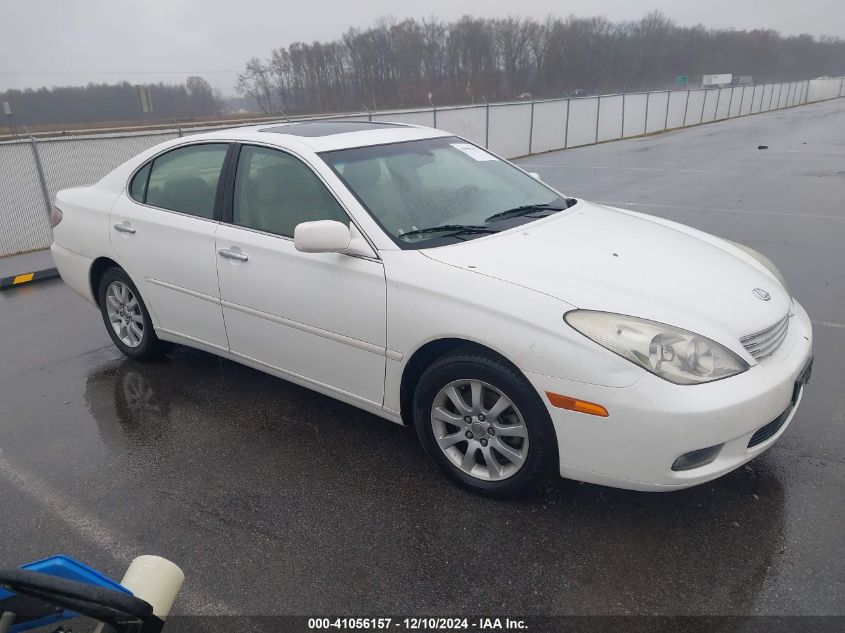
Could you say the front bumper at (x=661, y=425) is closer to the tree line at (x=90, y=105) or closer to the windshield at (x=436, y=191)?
the windshield at (x=436, y=191)

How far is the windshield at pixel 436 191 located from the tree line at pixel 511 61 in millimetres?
38074

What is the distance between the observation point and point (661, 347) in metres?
2.53

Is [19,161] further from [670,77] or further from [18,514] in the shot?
[670,77]

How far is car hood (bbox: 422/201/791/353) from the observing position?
2670 millimetres

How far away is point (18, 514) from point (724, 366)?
10.6ft

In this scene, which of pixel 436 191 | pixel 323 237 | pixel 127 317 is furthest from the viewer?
pixel 127 317

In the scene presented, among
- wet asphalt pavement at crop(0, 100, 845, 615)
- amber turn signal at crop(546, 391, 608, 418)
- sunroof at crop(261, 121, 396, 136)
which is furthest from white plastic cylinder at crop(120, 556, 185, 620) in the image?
sunroof at crop(261, 121, 396, 136)

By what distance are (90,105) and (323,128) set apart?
37166 mm

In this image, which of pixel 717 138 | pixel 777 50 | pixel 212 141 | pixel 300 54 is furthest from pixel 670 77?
pixel 212 141

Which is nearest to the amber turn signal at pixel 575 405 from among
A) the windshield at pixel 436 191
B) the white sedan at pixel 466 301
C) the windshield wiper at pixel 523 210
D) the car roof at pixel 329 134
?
the white sedan at pixel 466 301

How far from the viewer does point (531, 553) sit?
104 inches

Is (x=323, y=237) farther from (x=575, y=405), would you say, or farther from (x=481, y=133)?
(x=481, y=133)

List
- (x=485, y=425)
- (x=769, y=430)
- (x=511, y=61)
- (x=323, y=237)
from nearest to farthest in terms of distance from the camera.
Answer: (x=769, y=430)
(x=485, y=425)
(x=323, y=237)
(x=511, y=61)

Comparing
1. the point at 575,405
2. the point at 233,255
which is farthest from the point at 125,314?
the point at 575,405
